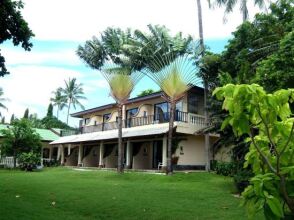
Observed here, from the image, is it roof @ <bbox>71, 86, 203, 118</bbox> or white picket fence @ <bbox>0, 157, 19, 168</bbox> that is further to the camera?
white picket fence @ <bbox>0, 157, 19, 168</bbox>

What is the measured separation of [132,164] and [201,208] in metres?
19.4

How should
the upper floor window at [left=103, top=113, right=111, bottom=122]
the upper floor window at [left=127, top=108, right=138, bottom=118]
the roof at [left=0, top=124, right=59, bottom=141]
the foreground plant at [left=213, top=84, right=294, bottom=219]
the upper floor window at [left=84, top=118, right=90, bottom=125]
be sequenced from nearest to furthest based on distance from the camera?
the foreground plant at [left=213, top=84, right=294, bottom=219], the upper floor window at [left=127, top=108, right=138, bottom=118], the upper floor window at [left=103, top=113, right=111, bottom=122], the upper floor window at [left=84, top=118, right=90, bottom=125], the roof at [left=0, top=124, right=59, bottom=141]

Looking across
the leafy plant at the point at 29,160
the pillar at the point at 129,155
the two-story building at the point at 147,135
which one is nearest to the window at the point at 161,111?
the two-story building at the point at 147,135

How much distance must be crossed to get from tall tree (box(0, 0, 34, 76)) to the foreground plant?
857 cm

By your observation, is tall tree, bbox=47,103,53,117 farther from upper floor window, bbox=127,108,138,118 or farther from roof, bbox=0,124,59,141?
upper floor window, bbox=127,108,138,118

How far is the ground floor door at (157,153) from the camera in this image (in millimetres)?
29219

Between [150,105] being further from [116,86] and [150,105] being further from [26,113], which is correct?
[26,113]

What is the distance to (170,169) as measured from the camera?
75.2 ft

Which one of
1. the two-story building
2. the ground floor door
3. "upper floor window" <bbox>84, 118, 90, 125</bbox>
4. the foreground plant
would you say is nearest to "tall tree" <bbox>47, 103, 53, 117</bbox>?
"upper floor window" <bbox>84, 118, 90, 125</bbox>

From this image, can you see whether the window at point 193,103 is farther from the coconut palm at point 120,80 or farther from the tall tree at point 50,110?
the tall tree at point 50,110

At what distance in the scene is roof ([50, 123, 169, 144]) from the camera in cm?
2650

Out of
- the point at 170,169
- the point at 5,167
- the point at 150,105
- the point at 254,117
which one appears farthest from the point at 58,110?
the point at 254,117

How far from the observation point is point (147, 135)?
27.0 m

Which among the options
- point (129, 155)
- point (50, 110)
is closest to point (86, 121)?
point (129, 155)
